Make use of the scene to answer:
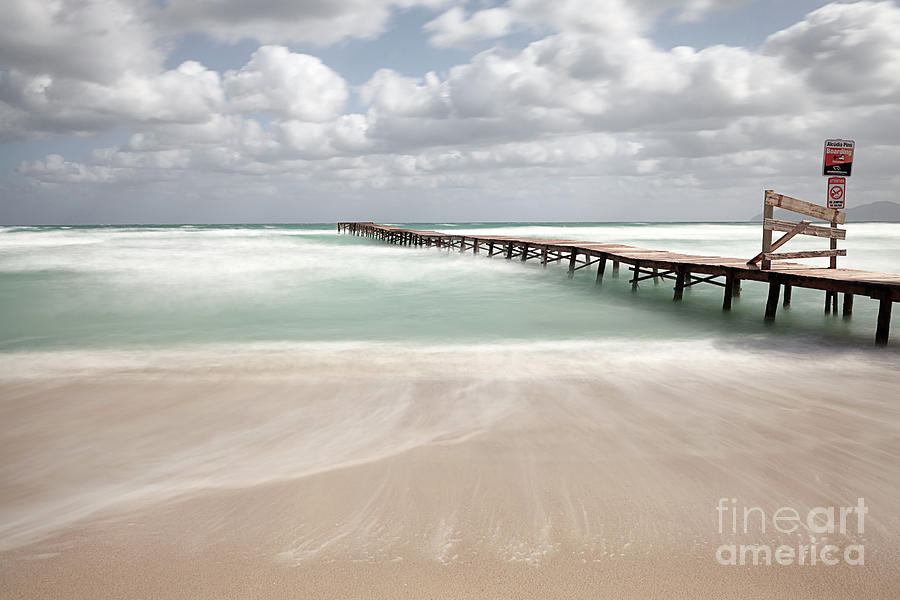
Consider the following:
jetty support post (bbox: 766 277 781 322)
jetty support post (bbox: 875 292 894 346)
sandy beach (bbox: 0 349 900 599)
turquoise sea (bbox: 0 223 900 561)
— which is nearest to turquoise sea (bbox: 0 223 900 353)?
turquoise sea (bbox: 0 223 900 561)

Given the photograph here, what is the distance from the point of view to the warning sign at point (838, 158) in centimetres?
877

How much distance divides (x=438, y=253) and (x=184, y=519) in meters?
22.9

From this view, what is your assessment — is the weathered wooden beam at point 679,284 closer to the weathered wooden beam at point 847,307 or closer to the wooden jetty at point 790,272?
the wooden jetty at point 790,272

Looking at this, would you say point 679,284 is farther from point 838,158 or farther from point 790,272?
point 838,158

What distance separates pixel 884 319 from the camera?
679cm

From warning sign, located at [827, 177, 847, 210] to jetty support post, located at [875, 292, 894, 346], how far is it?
2583 millimetres

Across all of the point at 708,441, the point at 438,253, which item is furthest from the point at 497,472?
the point at 438,253

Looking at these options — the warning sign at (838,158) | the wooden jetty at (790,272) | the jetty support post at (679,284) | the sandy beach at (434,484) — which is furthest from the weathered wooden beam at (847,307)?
the sandy beach at (434,484)

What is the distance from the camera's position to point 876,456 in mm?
3406

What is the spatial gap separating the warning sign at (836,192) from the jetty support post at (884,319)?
2.58 metres

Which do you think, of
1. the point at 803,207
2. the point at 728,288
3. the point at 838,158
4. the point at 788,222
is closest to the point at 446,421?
the point at 788,222

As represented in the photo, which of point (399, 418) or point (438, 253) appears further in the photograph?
point (438, 253)

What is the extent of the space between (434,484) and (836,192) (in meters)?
8.80

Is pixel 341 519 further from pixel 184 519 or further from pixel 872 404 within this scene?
pixel 872 404
